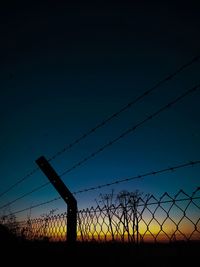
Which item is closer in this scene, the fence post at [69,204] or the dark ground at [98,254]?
the dark ground at [98,254]

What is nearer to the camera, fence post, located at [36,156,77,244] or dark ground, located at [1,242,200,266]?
dark ground, located at [1,242,200,266]

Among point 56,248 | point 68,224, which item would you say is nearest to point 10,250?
point 56,248

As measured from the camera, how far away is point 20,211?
787cm

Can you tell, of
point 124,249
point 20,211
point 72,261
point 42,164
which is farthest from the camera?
point 20,211

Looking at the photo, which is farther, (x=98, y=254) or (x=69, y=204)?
(x=69, y=204)

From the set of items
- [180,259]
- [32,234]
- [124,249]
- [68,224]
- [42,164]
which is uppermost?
[42,164]

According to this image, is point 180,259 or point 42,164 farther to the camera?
point 42,164

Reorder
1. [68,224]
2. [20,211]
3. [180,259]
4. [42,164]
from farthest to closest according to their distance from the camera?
[20,211]
[42,164]
[68,224]
[180,259]

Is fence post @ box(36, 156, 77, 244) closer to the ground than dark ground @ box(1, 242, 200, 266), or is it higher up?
higher up

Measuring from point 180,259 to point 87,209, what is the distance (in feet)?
5.89

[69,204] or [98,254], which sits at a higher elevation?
[69,204]

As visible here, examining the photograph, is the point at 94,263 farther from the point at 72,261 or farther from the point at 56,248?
the point at 56,248

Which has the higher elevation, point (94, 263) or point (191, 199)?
point (191, 199)

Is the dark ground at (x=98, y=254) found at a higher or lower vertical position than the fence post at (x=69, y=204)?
lower
